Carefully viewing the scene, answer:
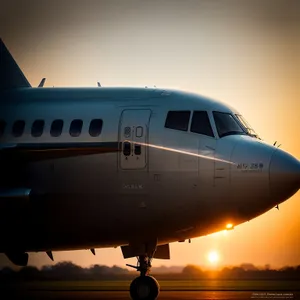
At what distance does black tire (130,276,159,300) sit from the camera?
83.0 ft

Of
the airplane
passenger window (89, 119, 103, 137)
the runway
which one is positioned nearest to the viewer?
the airplane

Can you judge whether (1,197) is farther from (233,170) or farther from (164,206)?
(233,170)

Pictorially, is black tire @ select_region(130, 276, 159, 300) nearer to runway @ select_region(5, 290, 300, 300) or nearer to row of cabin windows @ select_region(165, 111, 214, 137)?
runway @ select_region(5, 290, 300, 300)

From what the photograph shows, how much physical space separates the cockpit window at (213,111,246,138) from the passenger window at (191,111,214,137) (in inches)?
8.4

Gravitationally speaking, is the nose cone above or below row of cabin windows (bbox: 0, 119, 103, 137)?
below

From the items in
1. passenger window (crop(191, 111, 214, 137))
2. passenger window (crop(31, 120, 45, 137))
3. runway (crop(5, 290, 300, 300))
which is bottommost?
runway (crop(5, 290, 300, 300))

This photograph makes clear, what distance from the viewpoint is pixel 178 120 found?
79.7 feet

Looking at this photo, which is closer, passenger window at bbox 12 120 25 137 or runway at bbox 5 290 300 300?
passenger window at bbox 12 120 25 137

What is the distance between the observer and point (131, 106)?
80.7 feet

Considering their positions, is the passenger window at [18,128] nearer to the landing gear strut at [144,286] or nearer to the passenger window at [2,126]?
the passenger window at [2,126]

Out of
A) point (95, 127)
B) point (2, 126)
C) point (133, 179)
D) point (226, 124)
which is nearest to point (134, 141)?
point (133, 179)

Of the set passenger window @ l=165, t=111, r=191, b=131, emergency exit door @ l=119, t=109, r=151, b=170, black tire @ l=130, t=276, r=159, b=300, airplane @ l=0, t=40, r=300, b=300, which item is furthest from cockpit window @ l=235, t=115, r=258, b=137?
black tire @ l=130, t=276, r=159, b=300

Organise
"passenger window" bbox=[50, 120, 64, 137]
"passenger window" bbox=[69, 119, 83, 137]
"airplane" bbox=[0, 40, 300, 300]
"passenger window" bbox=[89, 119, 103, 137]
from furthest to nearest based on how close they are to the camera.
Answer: "passenger window" bbox=[50, 120, 64, 137]
"passenger window" bbox=[69, 119, 83, 137]
"passenger window" bbox=[89, 119, 103, 137]
"airplane" bbox=[0, 40, 300, 300]

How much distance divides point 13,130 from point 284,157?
6677 mm
